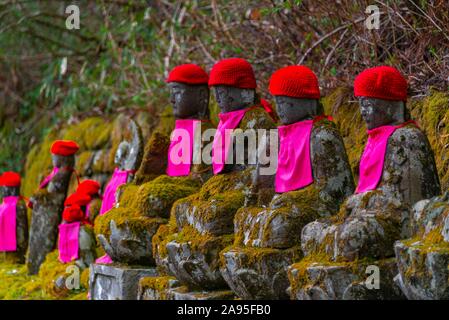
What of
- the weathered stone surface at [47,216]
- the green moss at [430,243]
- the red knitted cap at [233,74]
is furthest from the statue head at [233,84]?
the weathered stone surface at [47,216]

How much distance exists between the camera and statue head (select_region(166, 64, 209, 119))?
7.19 m

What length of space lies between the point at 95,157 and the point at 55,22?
367 cm

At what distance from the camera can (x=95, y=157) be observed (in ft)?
37.1

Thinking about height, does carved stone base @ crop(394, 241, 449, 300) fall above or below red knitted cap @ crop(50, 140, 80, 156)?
below

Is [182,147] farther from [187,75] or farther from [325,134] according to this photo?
[325,134]

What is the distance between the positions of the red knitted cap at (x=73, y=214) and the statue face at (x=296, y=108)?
10.9 ft

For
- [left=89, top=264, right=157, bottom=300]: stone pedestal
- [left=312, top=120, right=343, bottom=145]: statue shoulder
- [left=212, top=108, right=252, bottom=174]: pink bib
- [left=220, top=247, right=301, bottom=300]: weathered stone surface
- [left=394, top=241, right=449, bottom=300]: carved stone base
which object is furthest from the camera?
[left=89, top=264, right=157, bottom=300]: stone pedestal

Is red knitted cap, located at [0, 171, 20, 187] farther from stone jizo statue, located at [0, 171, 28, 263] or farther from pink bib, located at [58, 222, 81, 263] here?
pink bib, located at [58, 222, 81, 263]

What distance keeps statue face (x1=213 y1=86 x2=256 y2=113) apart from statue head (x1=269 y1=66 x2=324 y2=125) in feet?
2.26

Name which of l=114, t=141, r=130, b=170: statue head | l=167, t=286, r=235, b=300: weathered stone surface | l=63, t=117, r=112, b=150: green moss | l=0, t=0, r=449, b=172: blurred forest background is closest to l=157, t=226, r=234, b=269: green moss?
l=167, t=286, r=235, b=300: weathered stone surface

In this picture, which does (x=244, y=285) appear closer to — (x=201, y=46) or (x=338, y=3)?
(x=338, y=3)

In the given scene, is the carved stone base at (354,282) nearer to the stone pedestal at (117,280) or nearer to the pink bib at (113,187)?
the stone pedestal at (117,280)

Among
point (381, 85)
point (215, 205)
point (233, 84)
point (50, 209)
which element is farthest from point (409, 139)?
point (50, 209)

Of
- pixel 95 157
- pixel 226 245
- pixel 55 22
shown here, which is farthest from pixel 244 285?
pixel 55 22
